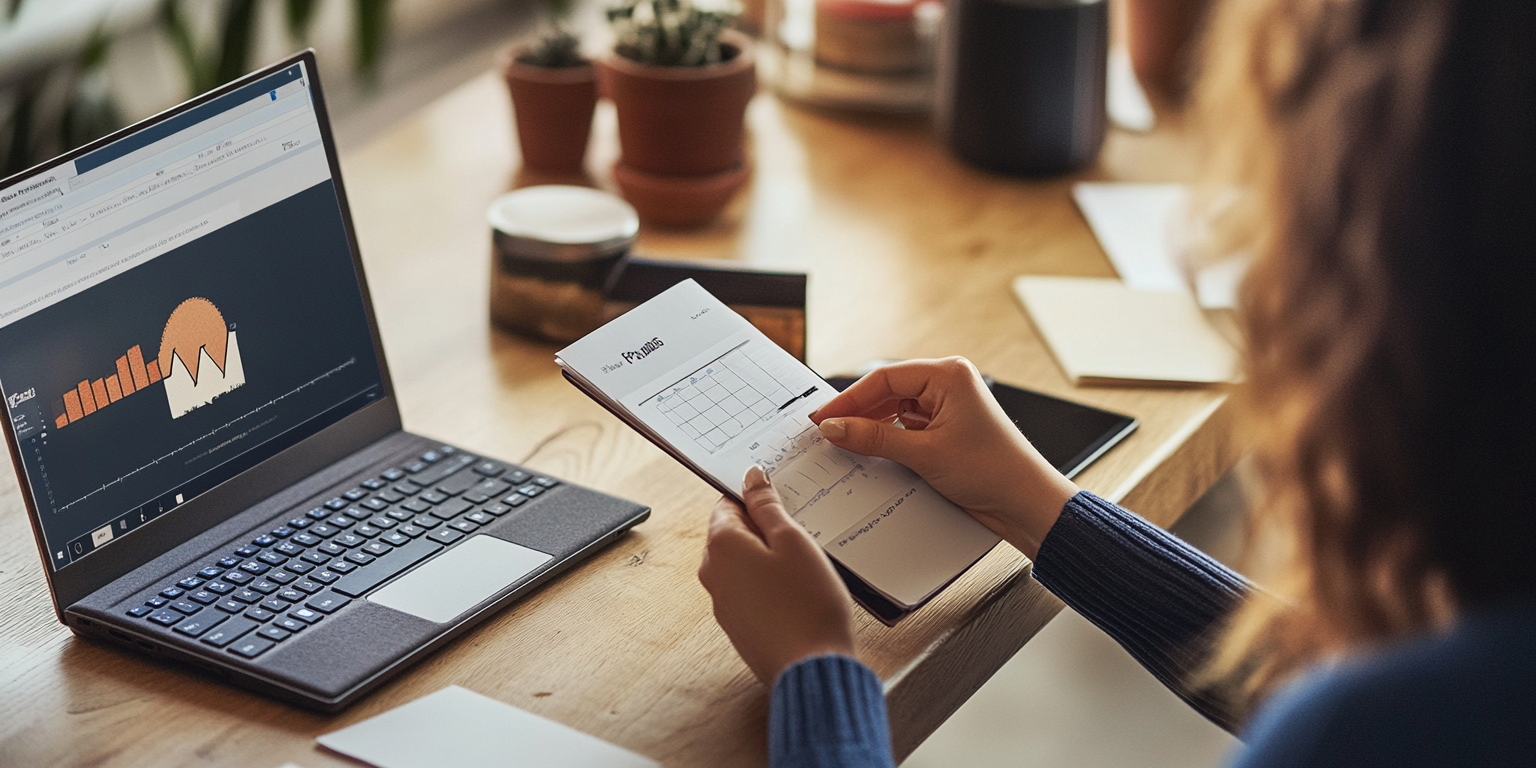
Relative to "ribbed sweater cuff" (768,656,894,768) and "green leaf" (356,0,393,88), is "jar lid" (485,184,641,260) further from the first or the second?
"green leaf" (356,0,393,88)

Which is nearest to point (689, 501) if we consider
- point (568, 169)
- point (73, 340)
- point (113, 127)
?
point (73, 340)

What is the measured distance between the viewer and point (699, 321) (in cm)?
97

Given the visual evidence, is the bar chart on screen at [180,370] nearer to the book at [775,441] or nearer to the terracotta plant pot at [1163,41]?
the book at [775,441]


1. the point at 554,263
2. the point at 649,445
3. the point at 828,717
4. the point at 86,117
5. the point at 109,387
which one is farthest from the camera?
the point at 86,117

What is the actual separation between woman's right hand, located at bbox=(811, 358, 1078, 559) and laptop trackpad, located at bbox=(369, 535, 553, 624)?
22 cm

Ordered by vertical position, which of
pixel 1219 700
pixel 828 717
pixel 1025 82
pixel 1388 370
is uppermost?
pixel 1388 370

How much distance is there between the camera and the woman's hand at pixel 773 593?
2.54 feet

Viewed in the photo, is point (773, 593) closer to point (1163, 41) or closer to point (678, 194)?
point (678, 194)

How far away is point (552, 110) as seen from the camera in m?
1.55

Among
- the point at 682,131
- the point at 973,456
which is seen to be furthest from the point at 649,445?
the point at 682,131

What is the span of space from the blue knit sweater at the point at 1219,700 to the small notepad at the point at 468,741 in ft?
0.35

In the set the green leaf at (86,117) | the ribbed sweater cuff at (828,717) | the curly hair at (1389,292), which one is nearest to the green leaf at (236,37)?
the green leaf at (86,117)

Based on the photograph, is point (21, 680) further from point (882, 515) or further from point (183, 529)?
point (882, 515)

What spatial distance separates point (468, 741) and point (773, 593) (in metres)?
0.19
